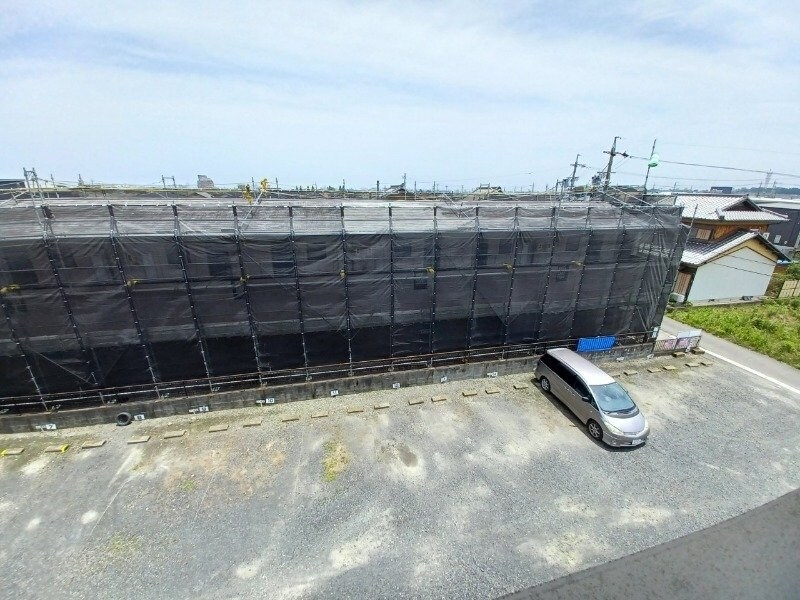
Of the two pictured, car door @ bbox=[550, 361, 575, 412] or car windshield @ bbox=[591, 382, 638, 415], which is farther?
car door @ bbox=[550, 361, 575, 412]

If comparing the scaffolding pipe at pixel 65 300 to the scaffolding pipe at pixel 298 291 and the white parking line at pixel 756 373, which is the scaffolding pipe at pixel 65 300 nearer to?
the scaffolding pipe at pixel 298 291

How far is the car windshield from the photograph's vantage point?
1110 cm

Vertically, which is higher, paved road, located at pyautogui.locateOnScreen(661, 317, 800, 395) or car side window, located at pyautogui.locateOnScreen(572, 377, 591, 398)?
car side window, located at pyautogui.locateOnScreen(572, 377, 591, 398)

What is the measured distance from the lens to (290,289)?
12.3 meters

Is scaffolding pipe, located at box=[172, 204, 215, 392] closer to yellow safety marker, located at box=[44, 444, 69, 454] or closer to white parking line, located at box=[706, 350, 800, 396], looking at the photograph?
yellow safety marker, located at box=[44, 444, 69, 454]

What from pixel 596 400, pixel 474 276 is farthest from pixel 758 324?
pixel 474 276

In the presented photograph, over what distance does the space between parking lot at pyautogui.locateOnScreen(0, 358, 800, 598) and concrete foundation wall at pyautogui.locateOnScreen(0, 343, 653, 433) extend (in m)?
0.35

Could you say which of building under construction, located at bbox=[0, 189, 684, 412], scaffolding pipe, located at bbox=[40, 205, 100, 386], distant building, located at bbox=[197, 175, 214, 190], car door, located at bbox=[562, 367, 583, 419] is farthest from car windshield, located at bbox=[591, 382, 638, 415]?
distant building, located at bbox=[197, 175, 214, 190]

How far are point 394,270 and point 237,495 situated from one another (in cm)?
842

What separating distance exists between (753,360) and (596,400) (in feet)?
39.5

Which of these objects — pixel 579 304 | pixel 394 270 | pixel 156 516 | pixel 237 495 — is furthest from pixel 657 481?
pixel 156 516

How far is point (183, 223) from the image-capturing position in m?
11.2

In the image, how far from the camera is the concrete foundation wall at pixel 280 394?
11070 millimetres

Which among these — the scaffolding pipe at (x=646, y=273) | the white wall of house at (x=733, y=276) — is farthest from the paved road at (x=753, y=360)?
the white wall of house at (x=733, y=276)
